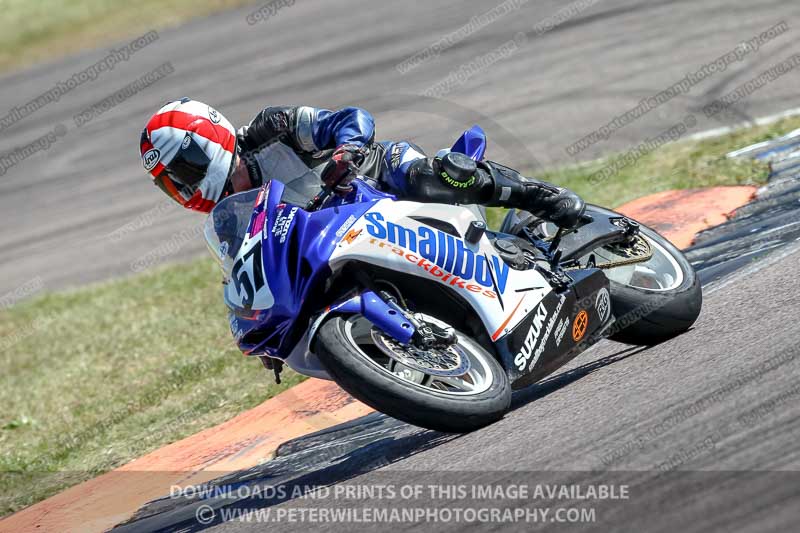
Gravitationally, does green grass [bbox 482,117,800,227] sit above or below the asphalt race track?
below

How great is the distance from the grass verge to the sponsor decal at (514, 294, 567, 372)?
9.70 ft

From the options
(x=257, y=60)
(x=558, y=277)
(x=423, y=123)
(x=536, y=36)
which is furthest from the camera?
(x=257, y=60)

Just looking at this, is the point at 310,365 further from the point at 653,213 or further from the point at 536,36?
the point at 536,36

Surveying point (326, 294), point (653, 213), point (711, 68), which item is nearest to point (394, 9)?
point (711, 68)

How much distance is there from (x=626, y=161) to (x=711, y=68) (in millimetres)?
2823

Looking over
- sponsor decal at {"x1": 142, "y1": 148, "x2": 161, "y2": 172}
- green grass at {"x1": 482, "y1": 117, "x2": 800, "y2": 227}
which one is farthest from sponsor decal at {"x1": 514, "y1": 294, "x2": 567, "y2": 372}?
green grass at {"x1": 482, "y1": 117, "x2": 800, "y2": 227}

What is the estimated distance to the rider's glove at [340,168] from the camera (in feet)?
16.6

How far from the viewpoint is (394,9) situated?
2052 centimetres

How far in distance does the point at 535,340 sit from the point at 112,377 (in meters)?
5.22

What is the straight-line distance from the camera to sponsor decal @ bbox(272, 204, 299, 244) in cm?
496

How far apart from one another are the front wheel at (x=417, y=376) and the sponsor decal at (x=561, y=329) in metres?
0.48
